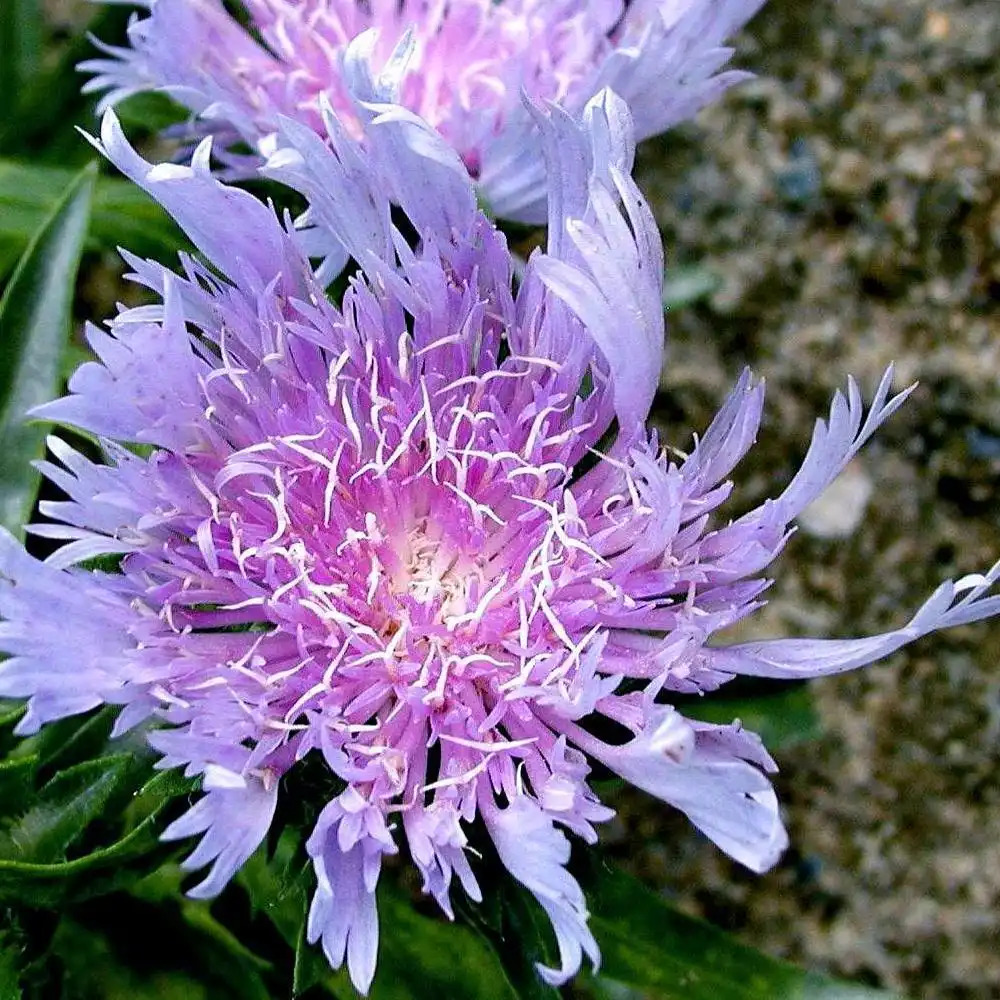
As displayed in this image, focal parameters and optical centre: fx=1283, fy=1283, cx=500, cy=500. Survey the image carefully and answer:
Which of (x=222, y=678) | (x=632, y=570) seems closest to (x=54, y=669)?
(x=222, y=678)

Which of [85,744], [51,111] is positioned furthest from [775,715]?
[51,111]

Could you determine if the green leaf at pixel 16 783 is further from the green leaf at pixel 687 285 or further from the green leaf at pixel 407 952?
the green leaf at pixel 687 285

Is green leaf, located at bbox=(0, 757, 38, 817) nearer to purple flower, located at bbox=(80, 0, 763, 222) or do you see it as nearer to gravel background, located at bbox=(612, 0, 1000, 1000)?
purple flower, located at bbox=(80, 0, 763, 222)

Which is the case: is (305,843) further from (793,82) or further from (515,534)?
(793,82)

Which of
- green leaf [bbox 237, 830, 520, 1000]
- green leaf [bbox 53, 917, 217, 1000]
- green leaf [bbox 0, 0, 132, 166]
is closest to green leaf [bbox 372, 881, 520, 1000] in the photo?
green leaf [bbox 237, 830, 520, 1000]

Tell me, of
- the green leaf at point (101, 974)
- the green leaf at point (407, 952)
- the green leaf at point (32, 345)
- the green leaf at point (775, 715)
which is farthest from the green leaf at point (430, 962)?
the green leaf at point (32, 345)

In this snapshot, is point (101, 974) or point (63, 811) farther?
point (101, 974)

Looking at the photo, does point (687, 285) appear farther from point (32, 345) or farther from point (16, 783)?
point (16, 783)

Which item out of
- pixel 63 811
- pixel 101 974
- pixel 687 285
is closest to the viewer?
pixel 63 811
